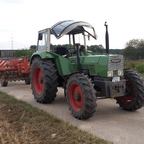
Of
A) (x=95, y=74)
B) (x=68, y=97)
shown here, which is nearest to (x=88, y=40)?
(x=95, y=74)

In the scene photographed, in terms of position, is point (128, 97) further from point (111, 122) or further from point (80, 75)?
point (80, 75)

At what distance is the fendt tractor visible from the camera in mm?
5531

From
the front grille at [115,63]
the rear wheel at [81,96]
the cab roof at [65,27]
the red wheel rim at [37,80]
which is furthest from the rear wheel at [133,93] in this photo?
the red wheel rim at [37,80]

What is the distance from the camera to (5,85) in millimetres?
11062

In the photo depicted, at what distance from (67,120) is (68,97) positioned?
70cm

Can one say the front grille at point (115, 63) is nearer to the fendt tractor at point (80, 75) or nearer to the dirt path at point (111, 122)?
the fendt tractor at point (80, 75)

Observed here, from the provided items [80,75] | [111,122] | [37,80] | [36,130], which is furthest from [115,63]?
[37,80]

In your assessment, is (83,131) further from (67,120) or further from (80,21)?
(80,21)

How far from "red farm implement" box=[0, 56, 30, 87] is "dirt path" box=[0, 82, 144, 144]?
12.0 feet

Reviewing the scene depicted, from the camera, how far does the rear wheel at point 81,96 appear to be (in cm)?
520

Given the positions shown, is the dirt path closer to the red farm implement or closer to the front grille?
the front grille

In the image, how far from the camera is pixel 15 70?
425 inches

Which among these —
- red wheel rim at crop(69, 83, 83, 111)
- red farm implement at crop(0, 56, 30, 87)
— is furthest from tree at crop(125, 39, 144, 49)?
red wheel rim at crop(69, 83, 83, 111)

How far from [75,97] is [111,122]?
1.02 m
